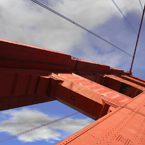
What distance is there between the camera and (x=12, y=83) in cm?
475

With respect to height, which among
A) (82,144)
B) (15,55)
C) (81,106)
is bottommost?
(81,106)

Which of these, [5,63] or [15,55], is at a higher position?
[15,55]

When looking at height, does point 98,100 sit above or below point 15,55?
below

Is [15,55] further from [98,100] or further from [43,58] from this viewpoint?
[98,100]

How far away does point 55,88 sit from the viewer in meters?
5.82

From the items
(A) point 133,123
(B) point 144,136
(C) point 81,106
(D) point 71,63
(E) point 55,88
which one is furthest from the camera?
(D) point 71,63

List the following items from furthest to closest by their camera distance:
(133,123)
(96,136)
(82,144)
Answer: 1. (133,123)
2. (96,136)
3. (82,144)

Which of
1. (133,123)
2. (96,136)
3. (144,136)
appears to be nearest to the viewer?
Result: (96,136)

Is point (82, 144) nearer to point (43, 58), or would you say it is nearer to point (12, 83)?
point (12, 83)

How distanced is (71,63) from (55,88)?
10.2 ft

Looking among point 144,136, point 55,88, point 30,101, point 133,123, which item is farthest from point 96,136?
point 30,101

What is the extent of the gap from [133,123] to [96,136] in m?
1.54

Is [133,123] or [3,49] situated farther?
[3,49]

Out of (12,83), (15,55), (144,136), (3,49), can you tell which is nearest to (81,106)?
(144,136)
